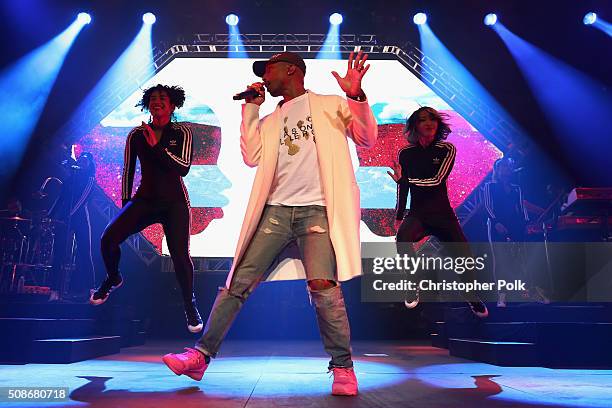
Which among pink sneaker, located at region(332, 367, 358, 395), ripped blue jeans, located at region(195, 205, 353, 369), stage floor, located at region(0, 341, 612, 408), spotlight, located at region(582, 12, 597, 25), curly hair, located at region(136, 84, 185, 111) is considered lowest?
stage floor, located at region(0, 341, 612, 408)

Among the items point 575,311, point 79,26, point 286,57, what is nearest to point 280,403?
point 286,57

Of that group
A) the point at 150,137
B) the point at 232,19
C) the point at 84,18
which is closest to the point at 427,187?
the point at 150,137

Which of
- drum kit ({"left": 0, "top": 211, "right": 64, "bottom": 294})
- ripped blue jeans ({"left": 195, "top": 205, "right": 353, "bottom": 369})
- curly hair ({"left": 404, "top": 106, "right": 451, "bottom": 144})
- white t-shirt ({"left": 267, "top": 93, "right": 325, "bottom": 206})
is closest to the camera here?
ripped blue jeans ({"left": 195, "top": 205, "right": 353, "bottom": 369})

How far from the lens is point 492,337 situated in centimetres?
509

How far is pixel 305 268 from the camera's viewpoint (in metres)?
3.01

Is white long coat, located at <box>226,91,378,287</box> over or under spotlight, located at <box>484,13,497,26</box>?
under

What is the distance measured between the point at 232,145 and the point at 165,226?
3373 millimetres

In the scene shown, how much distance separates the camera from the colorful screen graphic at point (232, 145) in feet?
24.7

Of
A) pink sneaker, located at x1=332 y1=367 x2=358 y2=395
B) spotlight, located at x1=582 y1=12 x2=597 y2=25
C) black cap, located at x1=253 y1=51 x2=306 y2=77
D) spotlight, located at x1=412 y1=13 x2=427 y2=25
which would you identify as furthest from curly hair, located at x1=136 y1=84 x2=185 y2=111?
spotlight, located at x1=582 y1=12 x2=597 y2=25

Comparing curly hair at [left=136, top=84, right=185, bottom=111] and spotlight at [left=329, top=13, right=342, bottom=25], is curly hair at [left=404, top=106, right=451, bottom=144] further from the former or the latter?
spotlight at [left=329, top=13, right=342, bottom=25]

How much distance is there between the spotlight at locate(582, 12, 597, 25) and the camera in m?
8.01

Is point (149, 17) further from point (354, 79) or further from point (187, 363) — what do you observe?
point (187, 363)

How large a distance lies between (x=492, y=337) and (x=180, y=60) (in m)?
5.50

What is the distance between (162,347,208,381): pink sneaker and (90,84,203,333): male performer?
1382mm
